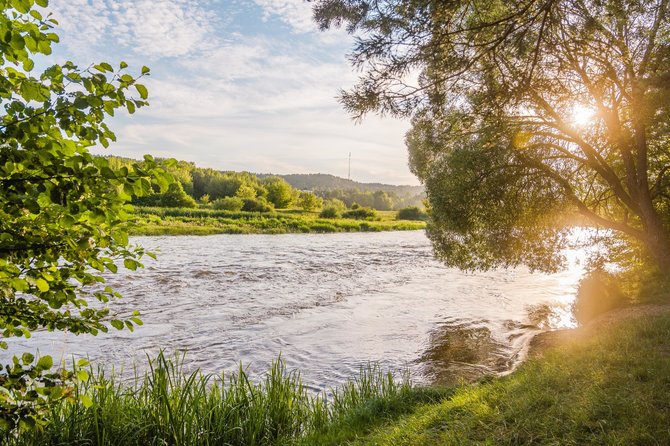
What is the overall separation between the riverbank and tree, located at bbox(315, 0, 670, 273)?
157 inches

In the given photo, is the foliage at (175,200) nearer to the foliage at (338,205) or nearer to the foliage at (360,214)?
the foliage at (338,205)

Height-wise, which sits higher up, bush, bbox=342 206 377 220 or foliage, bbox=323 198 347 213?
foliage, bbox=323 198 347 213

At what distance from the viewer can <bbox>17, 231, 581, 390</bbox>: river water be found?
35.5 ft

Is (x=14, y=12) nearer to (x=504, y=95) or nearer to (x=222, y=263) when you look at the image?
(x=504, y=95)

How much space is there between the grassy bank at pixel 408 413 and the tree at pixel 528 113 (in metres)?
4.03

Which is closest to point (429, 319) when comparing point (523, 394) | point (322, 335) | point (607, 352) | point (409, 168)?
point (322, 335)

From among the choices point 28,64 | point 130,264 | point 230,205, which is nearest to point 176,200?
point 230,205

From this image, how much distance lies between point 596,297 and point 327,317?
29.7 feet

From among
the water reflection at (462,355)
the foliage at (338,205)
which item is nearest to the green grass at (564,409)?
the water reflection at (462,355)

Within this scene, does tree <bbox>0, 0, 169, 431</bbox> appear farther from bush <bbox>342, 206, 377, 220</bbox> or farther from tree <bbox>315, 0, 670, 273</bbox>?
bush <bbox>342, 206, 377, 220</bbox>

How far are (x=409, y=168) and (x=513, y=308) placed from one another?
6816 millimetres

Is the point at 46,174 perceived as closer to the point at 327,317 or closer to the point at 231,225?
the point at 327,317

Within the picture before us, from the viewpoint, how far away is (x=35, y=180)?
2332 millimetres

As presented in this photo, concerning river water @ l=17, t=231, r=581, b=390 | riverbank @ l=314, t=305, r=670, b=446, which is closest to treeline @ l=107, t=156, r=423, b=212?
river water @ l=17, t=231, r=581, b=390
